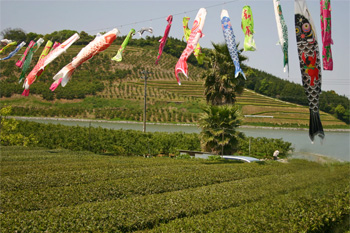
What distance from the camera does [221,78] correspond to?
18.3m

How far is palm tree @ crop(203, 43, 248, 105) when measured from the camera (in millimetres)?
18025

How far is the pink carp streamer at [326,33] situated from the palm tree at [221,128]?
10.5 m

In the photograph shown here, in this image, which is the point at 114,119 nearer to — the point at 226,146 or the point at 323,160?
the point at 226,146

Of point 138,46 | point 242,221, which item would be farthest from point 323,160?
point 138,46

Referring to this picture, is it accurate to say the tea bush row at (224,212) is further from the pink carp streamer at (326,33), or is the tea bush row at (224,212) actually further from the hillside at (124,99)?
the hillside at (124,99)

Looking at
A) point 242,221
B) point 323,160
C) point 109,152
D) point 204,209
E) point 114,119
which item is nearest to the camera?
point 323,160

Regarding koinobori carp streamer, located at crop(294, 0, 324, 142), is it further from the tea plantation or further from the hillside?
the hillside

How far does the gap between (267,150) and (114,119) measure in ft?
108

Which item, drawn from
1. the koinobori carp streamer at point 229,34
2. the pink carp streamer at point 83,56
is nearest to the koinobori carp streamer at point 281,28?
the koinobori carp streamer at point 229,34

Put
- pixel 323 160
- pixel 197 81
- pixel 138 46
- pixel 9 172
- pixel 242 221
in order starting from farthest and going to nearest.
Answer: pixel 138 46 < pixel 197 81 < pixel 9 172 < pixel 242 221 < pixel 323 160

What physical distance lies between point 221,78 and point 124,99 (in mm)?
42525

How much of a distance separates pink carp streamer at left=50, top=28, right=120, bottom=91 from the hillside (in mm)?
32311

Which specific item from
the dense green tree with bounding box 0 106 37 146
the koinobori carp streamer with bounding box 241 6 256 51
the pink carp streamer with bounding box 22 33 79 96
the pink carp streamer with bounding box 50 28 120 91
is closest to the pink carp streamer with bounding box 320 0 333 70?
the koinobori carp streamer with bounding box 241 6 256 51

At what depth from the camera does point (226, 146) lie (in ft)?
53.2
